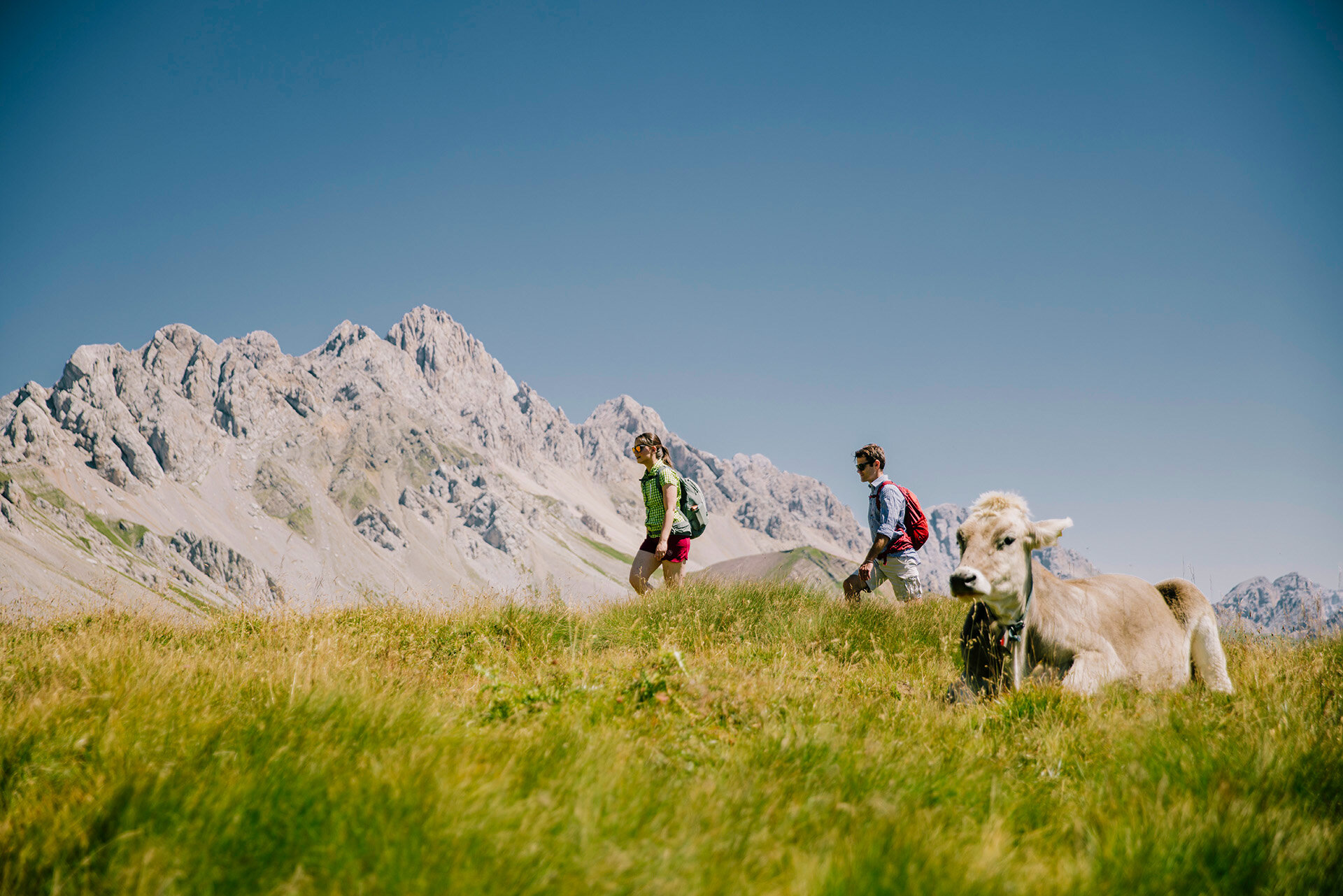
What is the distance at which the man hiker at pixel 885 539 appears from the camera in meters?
10.9

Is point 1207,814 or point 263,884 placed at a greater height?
point 1207,814

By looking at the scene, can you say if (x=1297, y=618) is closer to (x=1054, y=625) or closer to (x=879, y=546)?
(x=879, y=546)

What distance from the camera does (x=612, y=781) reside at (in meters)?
3.27

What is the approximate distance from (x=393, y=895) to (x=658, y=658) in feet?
12.0

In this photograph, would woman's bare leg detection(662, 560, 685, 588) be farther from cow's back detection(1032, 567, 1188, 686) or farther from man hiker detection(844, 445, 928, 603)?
cow's back detection(1032, 567, 1188, 686)

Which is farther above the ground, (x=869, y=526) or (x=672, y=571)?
(x=869, y=526)

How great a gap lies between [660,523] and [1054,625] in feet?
23.9

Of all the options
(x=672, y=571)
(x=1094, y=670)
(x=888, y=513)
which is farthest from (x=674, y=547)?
(x=1094, y=670)

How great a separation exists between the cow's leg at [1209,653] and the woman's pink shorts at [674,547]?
7.51m

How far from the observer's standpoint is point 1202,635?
6.36m

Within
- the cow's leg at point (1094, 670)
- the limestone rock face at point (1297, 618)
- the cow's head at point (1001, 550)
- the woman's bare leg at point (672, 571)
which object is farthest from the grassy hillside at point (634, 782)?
the woman's bare leg at point (672, 571)

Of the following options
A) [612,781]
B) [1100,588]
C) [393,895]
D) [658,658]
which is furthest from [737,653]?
[393,895]

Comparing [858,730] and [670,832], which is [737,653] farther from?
[670,832]

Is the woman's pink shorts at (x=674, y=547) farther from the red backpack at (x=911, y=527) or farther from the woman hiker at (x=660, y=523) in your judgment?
the red backpack at (x=911, y=527)
